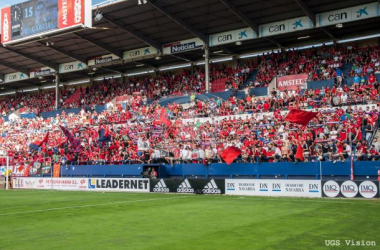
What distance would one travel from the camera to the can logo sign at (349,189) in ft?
65.3

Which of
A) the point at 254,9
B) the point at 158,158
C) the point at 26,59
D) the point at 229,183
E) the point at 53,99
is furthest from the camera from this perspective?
the point at 53,99

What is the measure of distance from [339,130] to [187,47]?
717 inches

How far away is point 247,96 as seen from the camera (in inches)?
1336

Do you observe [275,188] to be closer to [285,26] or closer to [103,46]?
Result: [285,26]

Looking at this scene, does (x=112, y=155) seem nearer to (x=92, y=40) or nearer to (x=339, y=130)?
(x=92, y=40)

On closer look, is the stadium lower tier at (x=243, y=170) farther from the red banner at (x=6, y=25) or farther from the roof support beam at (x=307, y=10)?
the red banner at (x=6, y=25)

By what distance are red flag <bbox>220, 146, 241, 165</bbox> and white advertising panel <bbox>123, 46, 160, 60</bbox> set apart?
17251 millimetres

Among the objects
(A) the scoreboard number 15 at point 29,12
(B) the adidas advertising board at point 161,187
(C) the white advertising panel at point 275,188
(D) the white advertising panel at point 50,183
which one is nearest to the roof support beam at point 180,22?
(A) the scoreboard number 15 at point 29,12

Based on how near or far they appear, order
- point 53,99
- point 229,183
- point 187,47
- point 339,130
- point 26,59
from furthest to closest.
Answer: point 53,99 < point 26,59 < point 187,47 < point 339,130 < point 229,183

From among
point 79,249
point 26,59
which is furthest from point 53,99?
point 79,249

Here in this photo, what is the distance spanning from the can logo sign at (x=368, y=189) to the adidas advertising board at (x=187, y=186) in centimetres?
716

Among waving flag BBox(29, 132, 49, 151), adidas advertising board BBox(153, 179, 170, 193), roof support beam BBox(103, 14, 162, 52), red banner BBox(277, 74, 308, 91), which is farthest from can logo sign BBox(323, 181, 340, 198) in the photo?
waving flag BBox(29, 132, 49, 151)

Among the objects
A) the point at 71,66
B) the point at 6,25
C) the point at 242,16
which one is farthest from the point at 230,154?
the point at 71,66

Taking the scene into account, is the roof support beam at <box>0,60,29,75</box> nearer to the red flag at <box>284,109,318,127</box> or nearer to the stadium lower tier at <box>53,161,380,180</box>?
the stadium lower tier at <box>53,161,380,180</box>
